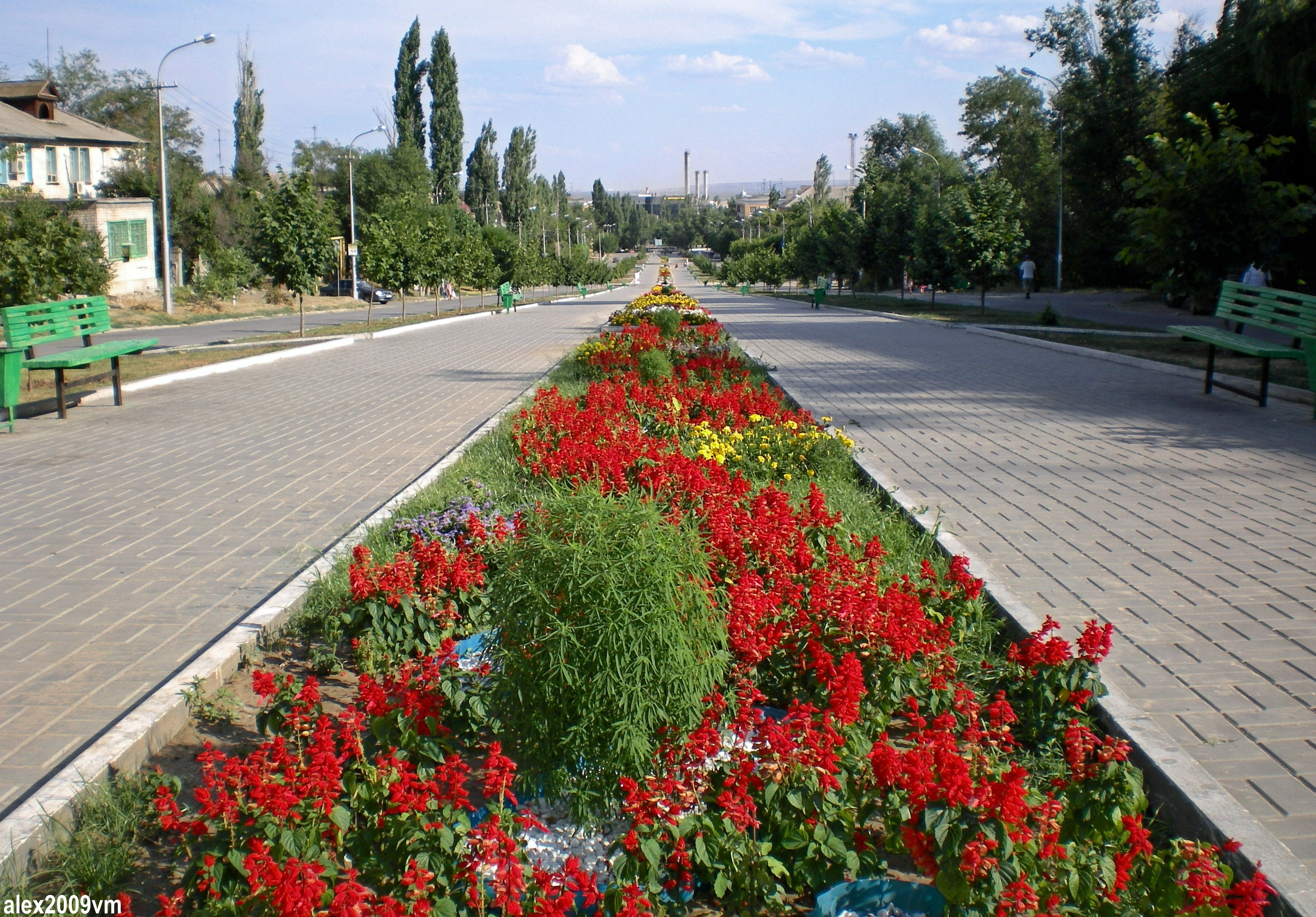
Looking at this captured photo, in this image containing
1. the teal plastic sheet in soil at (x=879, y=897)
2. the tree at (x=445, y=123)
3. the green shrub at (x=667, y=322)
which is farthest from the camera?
the tree at (x=445, y=123)

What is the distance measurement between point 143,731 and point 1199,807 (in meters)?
3.32

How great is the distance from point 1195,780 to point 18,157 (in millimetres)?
49914

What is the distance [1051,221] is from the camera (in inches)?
2057

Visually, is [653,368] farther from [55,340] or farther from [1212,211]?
[1212,211]

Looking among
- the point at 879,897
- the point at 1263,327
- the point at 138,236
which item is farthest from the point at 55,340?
the point at 138,236

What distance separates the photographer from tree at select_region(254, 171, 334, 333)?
22250 millimetres

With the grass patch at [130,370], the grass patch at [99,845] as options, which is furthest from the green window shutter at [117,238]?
the grass patch at [99,845]

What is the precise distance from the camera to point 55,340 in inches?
430

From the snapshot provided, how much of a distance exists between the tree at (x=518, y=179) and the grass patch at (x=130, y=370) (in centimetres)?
6906

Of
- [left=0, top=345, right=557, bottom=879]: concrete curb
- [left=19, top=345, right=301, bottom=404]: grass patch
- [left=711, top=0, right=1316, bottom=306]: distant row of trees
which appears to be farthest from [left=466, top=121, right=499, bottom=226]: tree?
[left=0, top=345, right=557, bottom=879]: concrete curb

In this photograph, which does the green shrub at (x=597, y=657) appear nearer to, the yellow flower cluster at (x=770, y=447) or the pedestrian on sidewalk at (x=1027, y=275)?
the yellow flower cluster at (x=770, y=447)

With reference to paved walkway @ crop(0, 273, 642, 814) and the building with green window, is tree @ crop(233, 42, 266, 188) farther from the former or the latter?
paved walkway @ crop(0, 273, 642, 814)

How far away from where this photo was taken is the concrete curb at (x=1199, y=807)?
8.63ft

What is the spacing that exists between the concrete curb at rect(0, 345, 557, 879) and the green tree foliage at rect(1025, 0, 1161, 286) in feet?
111
